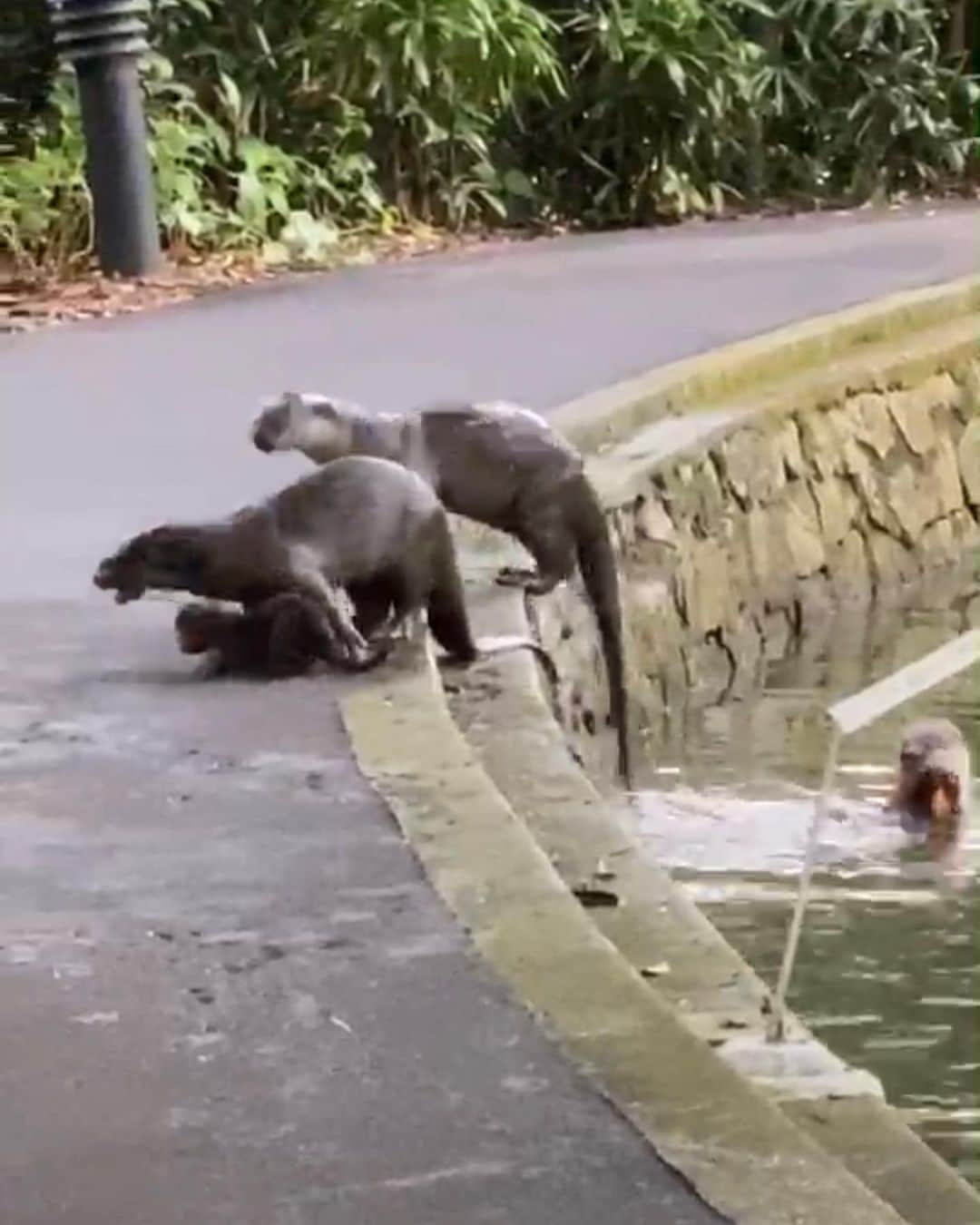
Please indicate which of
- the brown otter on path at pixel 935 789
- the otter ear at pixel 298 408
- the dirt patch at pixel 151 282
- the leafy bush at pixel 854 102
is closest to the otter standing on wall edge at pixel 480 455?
the otter ear at pixel 298 408

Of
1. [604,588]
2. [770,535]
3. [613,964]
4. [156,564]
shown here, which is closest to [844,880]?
[604,588]

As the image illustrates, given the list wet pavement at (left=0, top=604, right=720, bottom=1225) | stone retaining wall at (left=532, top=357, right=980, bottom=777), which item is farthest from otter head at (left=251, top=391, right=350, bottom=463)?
wet pavement at (left=0, top=604, right=720, bottom=1225)

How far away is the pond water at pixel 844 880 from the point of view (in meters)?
3.98

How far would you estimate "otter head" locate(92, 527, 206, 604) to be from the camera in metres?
4.66

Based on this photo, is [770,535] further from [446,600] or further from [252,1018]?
[252,1018]

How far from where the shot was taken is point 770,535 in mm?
8328

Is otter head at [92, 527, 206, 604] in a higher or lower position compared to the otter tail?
higher

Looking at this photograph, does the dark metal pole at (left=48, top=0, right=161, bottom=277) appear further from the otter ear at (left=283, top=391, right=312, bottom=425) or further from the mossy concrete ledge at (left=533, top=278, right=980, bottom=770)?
the otter ear at (left=283, top=391, right=312, bottom=425)

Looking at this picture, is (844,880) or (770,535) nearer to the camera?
(844,880)

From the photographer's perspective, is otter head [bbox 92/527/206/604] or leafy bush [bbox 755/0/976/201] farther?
leafy bush [bbox 755/0/976/201]

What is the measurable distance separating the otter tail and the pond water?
0.56ft

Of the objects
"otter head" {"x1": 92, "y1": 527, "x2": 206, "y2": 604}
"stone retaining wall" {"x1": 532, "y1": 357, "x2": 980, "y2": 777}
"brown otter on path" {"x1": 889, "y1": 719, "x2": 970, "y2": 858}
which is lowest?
"stone retaining wall" {"x1": 532, "y1": 357, "x2": 980, "y2": 777}

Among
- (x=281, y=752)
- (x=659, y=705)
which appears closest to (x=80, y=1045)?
(x=281, y=752)

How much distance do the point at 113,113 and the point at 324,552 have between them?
22.1 ft
